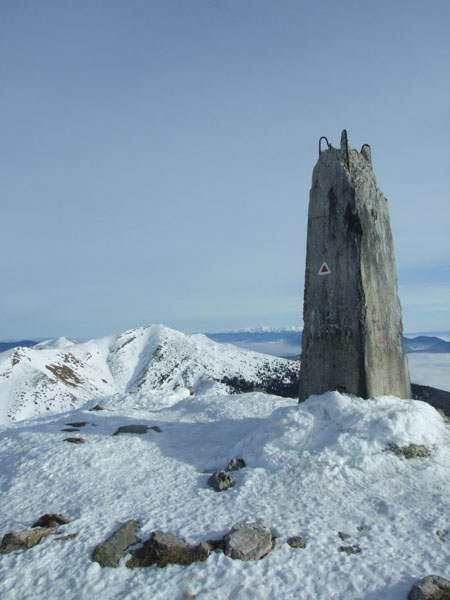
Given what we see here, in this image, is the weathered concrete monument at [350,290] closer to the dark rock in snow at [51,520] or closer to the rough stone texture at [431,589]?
the rough stone texture at [431,589]

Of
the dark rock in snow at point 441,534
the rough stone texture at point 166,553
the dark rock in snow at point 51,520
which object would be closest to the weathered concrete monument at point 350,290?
the dark rock in snow at point 441,534

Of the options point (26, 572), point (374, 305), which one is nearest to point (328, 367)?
point (374, 305)

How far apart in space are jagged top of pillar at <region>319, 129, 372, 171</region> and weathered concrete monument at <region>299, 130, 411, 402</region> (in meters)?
0.04

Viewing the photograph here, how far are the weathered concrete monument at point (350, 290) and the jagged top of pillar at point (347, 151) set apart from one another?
37 mm

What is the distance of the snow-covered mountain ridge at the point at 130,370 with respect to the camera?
8512 cm

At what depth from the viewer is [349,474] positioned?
386 inches

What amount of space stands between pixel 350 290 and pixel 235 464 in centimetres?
614

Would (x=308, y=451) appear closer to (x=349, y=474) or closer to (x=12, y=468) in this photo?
(x=349, y=474)

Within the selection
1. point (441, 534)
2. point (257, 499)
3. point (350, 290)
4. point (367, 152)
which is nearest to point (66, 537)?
point (257, 499)

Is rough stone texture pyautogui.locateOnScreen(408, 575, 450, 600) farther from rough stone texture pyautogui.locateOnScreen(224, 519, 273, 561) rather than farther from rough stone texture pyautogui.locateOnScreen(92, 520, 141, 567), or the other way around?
rough stone texture pyautogui.locateOnScreen(92, 520, 141, 567)

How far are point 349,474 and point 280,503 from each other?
6.07 feet

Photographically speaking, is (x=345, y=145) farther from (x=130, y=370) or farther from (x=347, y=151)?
(x=130, y=370)

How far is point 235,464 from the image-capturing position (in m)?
11.0

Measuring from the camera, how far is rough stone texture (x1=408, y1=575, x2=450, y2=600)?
578 centimetres
